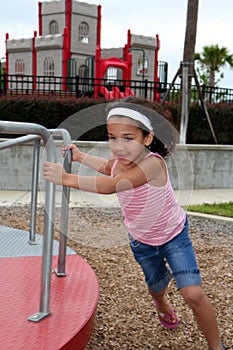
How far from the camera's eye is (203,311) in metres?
1.80

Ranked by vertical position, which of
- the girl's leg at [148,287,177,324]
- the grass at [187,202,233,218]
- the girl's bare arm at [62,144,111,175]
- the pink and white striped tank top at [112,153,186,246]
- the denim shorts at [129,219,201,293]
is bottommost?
the grass at [187,202,233,218]

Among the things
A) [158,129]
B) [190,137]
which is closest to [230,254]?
[158,129]

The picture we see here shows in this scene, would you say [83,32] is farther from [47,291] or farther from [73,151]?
[47,291]

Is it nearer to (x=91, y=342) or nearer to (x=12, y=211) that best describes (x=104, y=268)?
(x=91, y=342)

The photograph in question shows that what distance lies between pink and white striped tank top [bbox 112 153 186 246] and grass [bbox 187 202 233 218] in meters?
3.31

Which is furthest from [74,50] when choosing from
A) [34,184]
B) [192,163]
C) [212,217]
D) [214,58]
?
[214,58]

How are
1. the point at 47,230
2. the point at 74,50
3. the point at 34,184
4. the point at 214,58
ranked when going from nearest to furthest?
the point at 47,230 < the point at 34,184 < the point at 74,50 < the point at 214,58

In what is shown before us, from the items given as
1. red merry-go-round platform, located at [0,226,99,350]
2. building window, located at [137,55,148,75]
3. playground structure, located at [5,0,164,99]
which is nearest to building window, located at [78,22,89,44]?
playground structure, located at [5,0,164,99]

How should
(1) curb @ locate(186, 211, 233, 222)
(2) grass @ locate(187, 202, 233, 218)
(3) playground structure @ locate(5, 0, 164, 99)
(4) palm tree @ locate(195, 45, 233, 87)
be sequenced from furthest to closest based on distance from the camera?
(4) palm tree @ locate(195, 45, 233, 87) → (3) playground structure @ locate(5, 0, 164, 99) → (2) grass @ locate(187, 202, 233, 218) → (1) curb @ locate(186, 211, 233, 222)

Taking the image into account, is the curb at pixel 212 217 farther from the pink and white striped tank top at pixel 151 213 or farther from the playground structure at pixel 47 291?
the pink and white striped tank top at pixel 151 213

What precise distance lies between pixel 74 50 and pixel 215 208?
984cm

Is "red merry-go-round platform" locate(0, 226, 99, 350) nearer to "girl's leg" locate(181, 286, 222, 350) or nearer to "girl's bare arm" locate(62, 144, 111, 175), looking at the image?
"girl's leg" locate(181, 286, 222, 350)

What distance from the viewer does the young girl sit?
1.63 meters

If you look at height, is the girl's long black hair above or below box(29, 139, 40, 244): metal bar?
above
